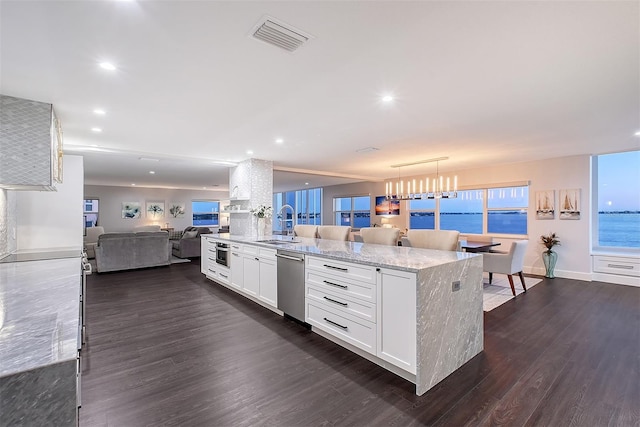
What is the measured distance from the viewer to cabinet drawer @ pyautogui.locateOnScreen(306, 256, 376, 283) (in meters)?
2.44

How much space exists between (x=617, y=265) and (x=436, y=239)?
458 cm

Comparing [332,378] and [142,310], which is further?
[142,310]

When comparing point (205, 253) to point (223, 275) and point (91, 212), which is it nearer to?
point (223, 275)

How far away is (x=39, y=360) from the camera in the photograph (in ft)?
2.73

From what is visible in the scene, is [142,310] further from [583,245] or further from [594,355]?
[583,245]

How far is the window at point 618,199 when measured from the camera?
5.58 meters

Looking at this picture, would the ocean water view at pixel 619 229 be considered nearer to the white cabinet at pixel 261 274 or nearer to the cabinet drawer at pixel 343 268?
the cabinet drawer at pixel 343 268

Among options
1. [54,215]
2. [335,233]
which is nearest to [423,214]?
[335,233]

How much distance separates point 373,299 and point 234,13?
224cm

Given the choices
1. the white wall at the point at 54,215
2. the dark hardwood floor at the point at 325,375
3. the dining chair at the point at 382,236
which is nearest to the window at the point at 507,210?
the dark hardwood floor at the point at 325,375

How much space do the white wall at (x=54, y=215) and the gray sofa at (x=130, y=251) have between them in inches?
79.3

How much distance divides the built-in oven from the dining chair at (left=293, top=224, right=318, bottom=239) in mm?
1214

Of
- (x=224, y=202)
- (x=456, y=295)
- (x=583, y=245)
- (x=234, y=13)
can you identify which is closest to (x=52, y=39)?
(x=234, y=13)

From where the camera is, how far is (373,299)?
7.89ft
